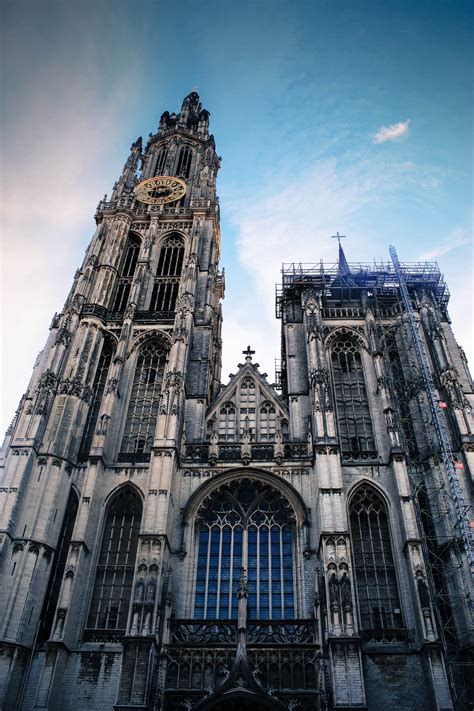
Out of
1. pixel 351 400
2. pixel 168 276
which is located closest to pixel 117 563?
pixel 351 400

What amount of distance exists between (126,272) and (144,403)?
10915 mm

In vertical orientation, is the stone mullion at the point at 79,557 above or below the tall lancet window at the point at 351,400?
below

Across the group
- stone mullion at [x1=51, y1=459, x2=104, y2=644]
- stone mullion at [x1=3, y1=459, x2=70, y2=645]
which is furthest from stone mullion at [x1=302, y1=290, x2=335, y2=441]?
stone mullion at [x1=3, y1=459, x2=70, y2=645]

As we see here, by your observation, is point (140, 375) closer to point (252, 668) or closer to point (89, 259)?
point (89, 259)

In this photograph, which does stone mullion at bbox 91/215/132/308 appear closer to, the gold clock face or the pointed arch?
the gold clock face

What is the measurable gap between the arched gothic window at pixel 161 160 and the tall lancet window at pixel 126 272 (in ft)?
32.9

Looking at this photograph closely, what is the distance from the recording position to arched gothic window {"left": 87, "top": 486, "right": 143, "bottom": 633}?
2231cm

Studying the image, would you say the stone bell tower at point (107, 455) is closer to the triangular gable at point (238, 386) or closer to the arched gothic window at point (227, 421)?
the triangular gable at point (238, 386)

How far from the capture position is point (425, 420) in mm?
27156

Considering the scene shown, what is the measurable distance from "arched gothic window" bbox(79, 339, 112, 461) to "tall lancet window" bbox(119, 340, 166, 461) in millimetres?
1567

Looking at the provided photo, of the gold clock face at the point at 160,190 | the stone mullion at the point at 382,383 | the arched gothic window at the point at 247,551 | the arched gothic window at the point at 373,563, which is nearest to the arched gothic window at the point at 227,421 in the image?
the arched gothic window at the point at 247,551

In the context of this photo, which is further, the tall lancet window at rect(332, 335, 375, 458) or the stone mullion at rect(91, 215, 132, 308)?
the stone mullion at rect(91, 215, 132, 308)

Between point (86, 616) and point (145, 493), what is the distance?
508 centimetres

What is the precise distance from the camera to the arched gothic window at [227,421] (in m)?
28.1
